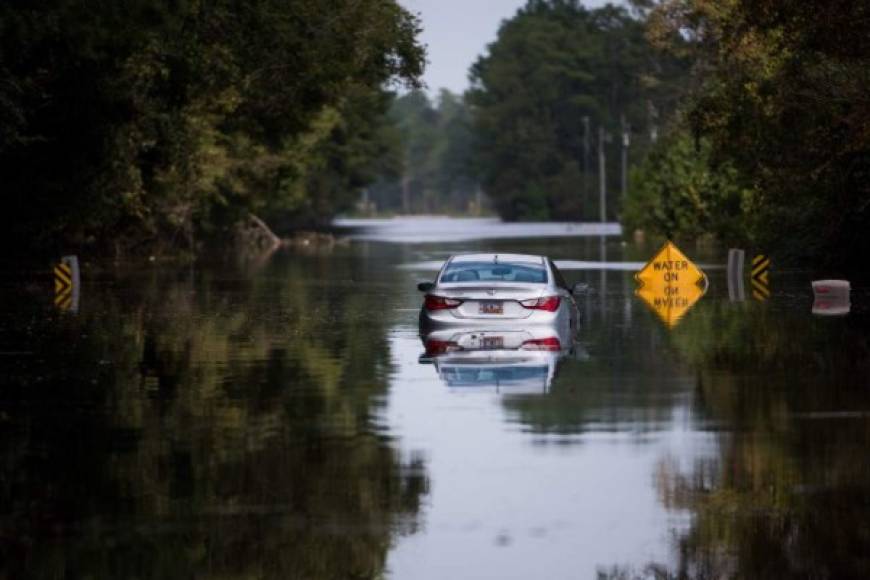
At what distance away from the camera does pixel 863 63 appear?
37.2m

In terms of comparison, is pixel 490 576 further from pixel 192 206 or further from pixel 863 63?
pixel 192 206

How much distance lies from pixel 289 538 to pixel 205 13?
1835 inches

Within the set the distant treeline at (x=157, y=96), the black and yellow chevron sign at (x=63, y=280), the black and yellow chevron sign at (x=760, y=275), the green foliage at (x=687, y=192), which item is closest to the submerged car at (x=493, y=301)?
the distant treeline at (x=157, y=96)

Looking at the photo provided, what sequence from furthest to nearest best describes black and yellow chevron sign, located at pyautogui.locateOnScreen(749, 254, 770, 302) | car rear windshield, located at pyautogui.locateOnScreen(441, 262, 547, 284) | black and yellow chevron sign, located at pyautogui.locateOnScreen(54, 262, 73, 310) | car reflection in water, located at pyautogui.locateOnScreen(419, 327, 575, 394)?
black and yellow chevron sign, located at pyautogui.locateOnScreen(749, 254, 770, 302) → black and yellow chevron sign, located at pyautogui.locateOnScreen(54, 262, 73, 310) → car rear windshield, located at pyautogui.locateOnScreen(441, 262, 547, 284) → car reflection in water, located at pyautogui.locateOnScreen(419, 327, 575, 394)

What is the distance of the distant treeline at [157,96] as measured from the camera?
145 feet

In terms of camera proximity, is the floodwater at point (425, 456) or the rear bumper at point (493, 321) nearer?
the floodwater at point (425, 456)

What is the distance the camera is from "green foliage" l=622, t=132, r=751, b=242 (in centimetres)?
8191

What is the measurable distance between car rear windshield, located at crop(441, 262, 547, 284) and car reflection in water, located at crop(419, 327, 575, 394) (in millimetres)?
811

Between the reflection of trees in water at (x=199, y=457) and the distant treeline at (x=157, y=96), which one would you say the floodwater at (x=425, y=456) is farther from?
the distant treeline at (x=157, y=96)

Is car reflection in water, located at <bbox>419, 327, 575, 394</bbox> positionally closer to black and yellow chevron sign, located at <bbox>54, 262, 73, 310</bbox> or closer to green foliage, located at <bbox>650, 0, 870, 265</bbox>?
green foliage, located at <bbox>650, 0, 870, 265</bbox>

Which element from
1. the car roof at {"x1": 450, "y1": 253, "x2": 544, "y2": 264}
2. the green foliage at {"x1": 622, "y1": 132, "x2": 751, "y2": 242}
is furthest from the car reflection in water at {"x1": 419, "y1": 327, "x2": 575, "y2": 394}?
the green foliage at {"x1": 622, "y1": 132, "x2": 751, "y2": 242}

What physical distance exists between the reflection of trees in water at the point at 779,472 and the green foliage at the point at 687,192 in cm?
5738

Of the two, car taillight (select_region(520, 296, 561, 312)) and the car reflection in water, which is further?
car taillight (select_region(520, 296, 561, 312))

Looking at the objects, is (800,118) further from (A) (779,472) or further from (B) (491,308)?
(A) (779,472)
